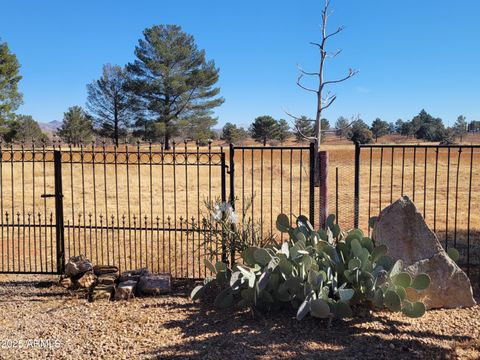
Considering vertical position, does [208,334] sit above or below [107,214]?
below

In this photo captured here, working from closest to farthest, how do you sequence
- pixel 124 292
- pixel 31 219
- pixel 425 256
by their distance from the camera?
pixel 425 256, pixel 124 292, pixel 31 219

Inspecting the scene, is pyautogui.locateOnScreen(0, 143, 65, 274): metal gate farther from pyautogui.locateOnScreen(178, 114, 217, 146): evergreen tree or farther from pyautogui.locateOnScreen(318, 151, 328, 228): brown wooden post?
pyautogui.locateOnScreen(178, 114, 217, 146): evergreen tree

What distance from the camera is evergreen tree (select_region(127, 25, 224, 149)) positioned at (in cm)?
4169

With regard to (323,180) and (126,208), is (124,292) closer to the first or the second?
(323,180)

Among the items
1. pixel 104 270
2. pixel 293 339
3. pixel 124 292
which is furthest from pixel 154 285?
pixel 293 339

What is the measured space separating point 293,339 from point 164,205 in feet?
34.8

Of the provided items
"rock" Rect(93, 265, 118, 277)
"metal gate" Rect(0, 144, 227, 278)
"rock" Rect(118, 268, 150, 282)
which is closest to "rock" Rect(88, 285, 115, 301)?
"rock" Rect(118, 268, 150, 282)

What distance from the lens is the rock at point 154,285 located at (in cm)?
635

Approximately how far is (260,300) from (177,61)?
3964 centimetres

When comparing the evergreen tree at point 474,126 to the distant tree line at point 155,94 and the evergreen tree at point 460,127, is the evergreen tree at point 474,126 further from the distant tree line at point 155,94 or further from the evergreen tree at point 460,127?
the distant tree line at point 155,94

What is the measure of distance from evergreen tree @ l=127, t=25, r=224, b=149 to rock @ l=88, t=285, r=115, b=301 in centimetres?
3593

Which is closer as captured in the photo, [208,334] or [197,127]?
[208,334]

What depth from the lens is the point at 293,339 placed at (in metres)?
4.77

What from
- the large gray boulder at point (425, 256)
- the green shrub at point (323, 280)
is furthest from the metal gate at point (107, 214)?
the large gray boulder at point (425, 256)
